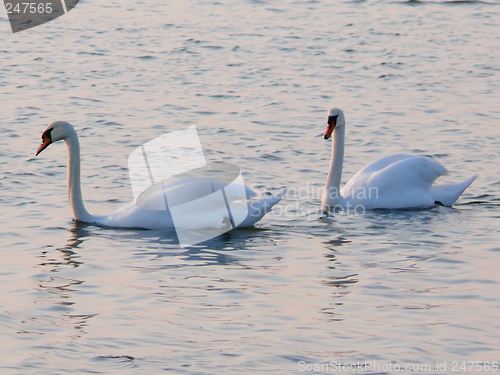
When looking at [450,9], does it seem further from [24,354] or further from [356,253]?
[24,354]

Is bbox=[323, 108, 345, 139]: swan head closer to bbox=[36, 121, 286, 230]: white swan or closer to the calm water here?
the calm water

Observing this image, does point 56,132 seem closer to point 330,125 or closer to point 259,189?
point 259,189

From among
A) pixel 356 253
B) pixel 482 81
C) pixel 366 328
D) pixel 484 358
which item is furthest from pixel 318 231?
pixel 482 81

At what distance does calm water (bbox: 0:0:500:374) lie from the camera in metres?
6.24

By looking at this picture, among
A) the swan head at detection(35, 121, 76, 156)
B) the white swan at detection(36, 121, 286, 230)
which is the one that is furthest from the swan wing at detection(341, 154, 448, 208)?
the swan head at detection(35, 121, 76, 156)

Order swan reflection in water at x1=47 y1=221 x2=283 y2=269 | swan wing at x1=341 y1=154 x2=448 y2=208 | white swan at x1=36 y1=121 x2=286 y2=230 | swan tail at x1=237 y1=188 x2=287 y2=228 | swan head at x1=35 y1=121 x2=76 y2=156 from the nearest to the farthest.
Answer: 1. swan reflection in water at x1=47 y1=221 x2=283 y2=269
2. white swan at x1=36 y1=121 x2=286 y2=230
3. swan tail at x1=237 y1=188 x2=287 y2=228
4. swan head at x1=35 y1=121 x2=76 y2=156
5. swan wing at x1=341 y1=154 x2=448 y2=208

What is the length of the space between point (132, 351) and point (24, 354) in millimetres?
681

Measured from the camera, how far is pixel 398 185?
10172mm

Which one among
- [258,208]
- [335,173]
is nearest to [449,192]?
[335,173]

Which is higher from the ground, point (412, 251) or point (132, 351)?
point (132, 351)

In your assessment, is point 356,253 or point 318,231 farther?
point 318,231

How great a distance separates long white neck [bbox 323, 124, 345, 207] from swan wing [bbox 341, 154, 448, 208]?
17 cm

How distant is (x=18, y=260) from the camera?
26.1ft

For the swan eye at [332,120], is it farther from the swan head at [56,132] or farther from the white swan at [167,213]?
the swan head at [56,132]
